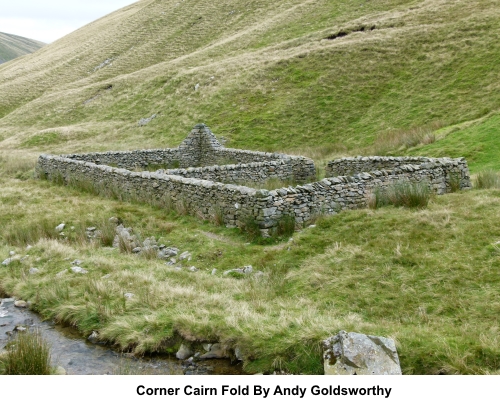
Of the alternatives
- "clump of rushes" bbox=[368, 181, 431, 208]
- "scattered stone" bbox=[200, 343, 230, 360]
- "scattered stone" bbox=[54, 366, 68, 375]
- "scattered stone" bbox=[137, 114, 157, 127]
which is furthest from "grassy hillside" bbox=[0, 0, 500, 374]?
"scattered stone" bbox=[54, 366, 68, 375]

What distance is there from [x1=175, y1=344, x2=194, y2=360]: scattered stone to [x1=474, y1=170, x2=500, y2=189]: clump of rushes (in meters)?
9.67

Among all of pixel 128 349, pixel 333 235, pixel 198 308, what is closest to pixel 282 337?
pixel 198 308

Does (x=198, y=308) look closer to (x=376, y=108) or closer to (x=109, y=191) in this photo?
(x=109, y=191)

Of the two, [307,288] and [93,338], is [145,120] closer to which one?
[307,288]

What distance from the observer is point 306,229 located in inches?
408

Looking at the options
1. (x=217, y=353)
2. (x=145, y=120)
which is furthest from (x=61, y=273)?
(x=145, y=120)

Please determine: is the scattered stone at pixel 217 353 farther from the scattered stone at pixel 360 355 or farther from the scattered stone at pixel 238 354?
the scattered stone at pixel 360 355

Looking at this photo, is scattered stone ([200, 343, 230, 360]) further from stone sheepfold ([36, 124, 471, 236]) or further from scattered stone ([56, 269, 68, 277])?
stone sheepfold ([36, 124, 471, 236])

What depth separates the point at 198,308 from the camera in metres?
7.23

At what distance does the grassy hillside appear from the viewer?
6551mm

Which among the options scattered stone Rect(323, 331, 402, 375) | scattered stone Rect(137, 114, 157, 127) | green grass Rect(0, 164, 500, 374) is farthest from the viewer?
scattered stone Rect(137, 114, 157, 127)

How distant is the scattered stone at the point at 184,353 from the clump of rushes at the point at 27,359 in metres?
1.65

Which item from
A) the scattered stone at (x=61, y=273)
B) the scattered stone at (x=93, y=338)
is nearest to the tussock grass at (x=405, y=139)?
the scattered stone at (x=61, y=273)

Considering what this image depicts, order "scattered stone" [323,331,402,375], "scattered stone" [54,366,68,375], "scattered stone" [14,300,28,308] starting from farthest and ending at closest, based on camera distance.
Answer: "scattered stone" [14,300,28,308], "scattered stone" [54,366,68,375], "scattered stone" [323,331,402,375]
